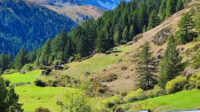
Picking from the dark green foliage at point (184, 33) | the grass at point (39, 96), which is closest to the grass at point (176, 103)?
the grass at point (39, 96)

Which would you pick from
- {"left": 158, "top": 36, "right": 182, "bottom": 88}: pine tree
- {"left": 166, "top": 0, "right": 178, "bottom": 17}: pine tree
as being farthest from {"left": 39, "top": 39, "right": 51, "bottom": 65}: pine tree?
{"left": 158, "top": 36, "right": 182, "bottom": 88}: pine tree

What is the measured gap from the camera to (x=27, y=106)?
6662 centimetres

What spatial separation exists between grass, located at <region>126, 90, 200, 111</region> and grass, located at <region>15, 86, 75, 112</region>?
824 inches

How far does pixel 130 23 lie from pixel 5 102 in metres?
120

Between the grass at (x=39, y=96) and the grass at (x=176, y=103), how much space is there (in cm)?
2094

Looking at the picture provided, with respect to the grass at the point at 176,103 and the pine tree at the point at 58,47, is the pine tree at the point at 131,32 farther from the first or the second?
the grass at the point at 176,103

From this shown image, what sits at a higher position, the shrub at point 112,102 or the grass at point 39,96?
the grass at point 39,96

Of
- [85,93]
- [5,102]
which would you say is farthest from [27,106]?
[85,93]

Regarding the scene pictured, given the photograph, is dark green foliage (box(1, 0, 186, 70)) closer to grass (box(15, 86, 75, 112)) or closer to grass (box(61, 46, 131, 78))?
grass (box(61, 46, 131, 78))

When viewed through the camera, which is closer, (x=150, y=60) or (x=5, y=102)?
(x=5, y=102)

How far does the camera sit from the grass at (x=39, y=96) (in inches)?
2622

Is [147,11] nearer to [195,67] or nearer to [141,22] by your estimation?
[141,22]

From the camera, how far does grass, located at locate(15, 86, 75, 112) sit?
6659 centimetres

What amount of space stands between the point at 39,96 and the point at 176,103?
132ft
